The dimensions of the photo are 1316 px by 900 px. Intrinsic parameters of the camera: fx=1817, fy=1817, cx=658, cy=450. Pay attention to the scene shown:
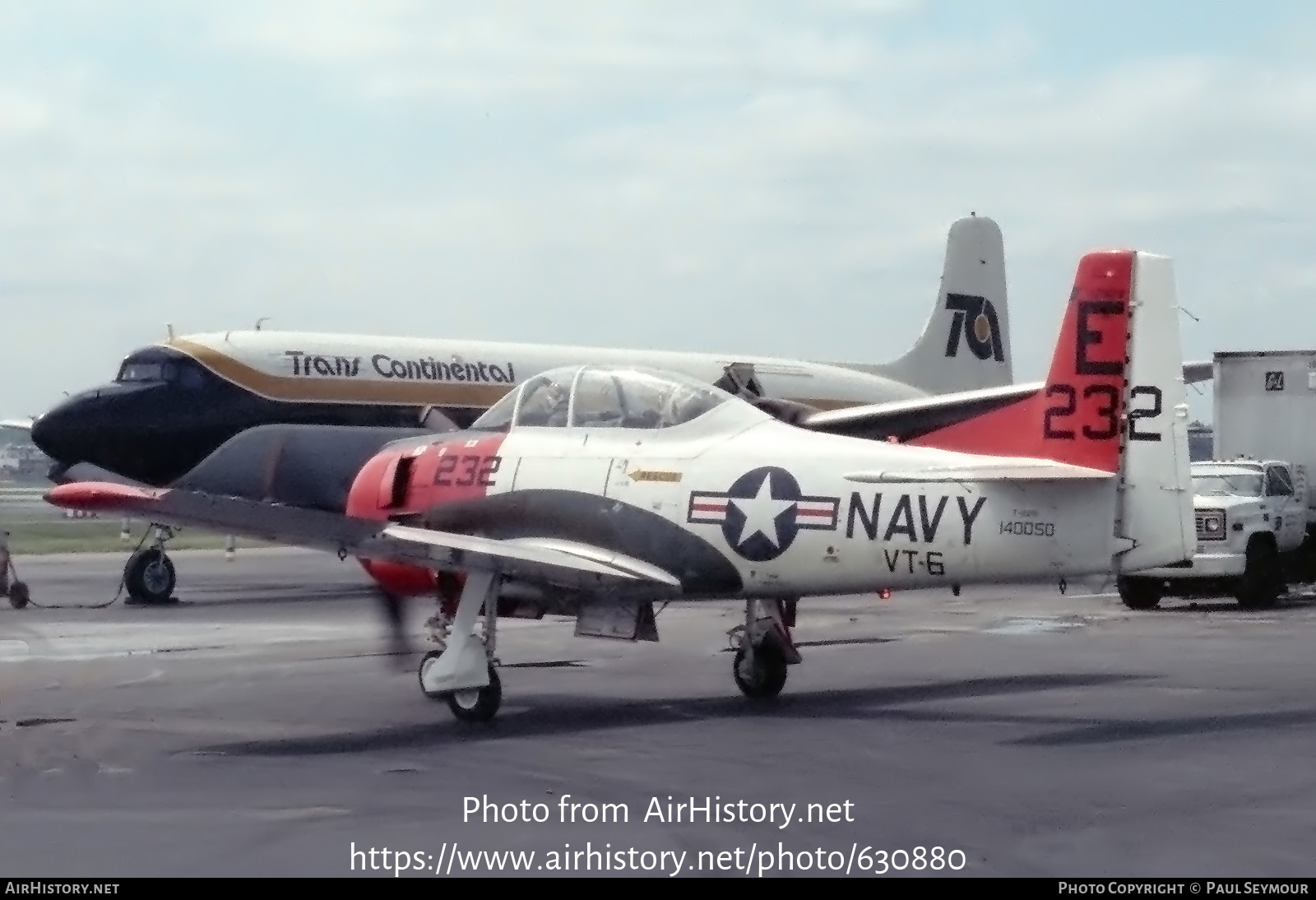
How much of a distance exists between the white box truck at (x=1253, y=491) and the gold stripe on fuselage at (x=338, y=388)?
36.2 ft

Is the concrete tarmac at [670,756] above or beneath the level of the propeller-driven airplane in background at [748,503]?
beneath

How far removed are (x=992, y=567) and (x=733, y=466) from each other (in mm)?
2150

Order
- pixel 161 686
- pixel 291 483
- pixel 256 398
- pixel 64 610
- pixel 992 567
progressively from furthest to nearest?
pixel 256 398 < pixel 291 483 < pixel 64 610 < pixel 161 686 < pixel 992 567

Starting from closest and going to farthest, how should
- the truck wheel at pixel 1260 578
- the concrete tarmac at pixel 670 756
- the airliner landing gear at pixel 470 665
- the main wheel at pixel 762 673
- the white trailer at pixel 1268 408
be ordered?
the concrete tarmac at pixel 670 756 < the airliner landing gear at pixel 470 665 < the main wheel at pixel 762 673 < the truck wheel at pixel 1260 578 < the white trailer at pixel 1268 408

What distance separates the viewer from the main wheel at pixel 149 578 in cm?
2694

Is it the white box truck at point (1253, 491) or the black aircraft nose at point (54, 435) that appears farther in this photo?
the black aircraft nose at point (54, 435)

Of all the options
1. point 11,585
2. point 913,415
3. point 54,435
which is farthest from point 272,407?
point 913,415

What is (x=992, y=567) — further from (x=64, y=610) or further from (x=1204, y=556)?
(x=64, y=610)

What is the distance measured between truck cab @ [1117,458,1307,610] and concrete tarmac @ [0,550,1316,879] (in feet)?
12.6

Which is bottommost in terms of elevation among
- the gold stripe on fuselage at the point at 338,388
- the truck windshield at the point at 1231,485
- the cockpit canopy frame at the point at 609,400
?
the truck windshield at the point at 1231,485

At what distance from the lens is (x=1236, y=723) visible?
12.7 m

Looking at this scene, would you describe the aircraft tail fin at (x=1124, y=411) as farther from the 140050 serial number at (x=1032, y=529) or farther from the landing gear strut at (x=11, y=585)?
the landing gear strut at (x=11, y=585)

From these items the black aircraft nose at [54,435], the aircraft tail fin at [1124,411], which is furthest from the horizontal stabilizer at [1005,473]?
the black aircraft nose at [54,435]

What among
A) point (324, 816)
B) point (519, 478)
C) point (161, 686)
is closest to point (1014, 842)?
point (324, 816)
